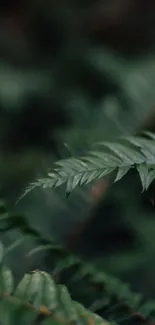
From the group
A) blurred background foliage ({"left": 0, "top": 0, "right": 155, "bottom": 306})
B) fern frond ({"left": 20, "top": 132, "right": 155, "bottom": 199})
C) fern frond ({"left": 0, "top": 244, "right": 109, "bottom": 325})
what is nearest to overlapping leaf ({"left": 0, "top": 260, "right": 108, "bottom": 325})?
Answer: fern frond ({"left": 0, "top": 244, "right": 109, "bottom": 325})

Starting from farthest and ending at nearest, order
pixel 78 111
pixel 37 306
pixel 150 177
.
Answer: pixel 78 111
pixel 150 177
pixel 37 306

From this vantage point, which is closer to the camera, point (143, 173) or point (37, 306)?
point (37, 306)

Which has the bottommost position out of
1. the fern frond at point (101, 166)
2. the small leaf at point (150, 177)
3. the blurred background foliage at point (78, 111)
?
the small leaf at point (150, 177)

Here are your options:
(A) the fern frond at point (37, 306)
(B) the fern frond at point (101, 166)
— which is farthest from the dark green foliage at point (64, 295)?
(B) the fern frond at point (101, 166)

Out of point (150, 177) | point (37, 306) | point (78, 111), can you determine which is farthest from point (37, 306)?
point (78, 111)

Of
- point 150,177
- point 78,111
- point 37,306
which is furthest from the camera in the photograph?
point 78,111

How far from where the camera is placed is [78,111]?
7.27 ft

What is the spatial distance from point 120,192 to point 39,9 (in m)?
1.54

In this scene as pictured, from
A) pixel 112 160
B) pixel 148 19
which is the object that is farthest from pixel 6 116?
pixel 112 160

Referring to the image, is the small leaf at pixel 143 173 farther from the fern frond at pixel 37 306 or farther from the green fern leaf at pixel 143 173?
the fern frond at pixel 37 306

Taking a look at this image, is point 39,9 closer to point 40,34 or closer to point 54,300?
point 40,34

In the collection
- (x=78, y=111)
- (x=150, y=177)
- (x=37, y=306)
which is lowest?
(x=37, y=306)

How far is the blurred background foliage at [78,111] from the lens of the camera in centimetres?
172

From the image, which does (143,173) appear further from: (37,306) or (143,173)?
(37,306)
